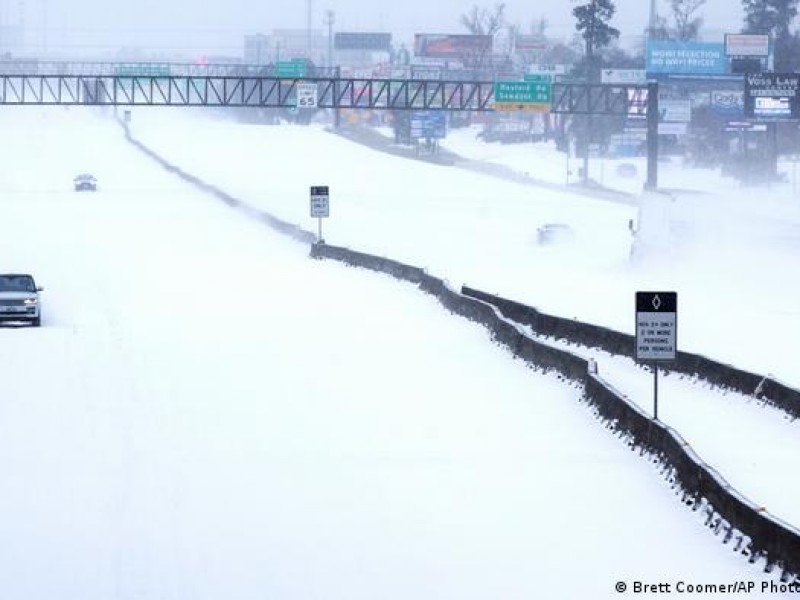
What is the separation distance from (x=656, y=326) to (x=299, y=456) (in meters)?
5.09

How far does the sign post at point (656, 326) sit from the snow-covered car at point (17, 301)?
77.8 ft

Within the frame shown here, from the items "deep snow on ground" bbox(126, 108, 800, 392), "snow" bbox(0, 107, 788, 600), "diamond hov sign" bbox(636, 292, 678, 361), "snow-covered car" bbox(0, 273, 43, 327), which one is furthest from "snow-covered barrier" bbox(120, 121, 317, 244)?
"diamond hov sign" bbox(636, 292, 678, 361)

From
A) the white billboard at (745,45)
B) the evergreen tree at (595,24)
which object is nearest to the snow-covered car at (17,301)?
the white billboard at (745,45)

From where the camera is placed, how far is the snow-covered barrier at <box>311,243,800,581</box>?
51.6ft

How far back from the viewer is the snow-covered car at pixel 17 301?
43.3 m

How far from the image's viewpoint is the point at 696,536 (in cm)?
1783

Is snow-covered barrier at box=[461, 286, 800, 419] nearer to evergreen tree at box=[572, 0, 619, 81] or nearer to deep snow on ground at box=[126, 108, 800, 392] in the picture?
deep snow on ground at box=[126, 108, 800, 392]

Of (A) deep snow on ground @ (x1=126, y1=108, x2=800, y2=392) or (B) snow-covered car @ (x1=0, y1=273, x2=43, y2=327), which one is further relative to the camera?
(A) deep snow on ground @ (x1=126, y1=108, x2=800, y2=392)

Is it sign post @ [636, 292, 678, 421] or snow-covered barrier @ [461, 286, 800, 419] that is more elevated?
sign post @ [636, 292, 678, 421]

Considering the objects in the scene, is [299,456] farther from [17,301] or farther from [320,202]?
[320,202]

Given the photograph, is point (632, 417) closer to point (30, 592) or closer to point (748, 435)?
point (748, 435)

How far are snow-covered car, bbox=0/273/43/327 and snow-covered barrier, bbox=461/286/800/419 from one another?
11349 millimetres

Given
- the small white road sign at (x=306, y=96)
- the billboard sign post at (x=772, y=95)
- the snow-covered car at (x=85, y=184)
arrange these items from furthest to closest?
the snow-covered car at (x=85, y=184), the small white road sign at (x=306, y=96), the billboard sign post at (x=772, y=95)

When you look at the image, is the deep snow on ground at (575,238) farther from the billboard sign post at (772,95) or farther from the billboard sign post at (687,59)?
the billboard sign post at (687,59)
